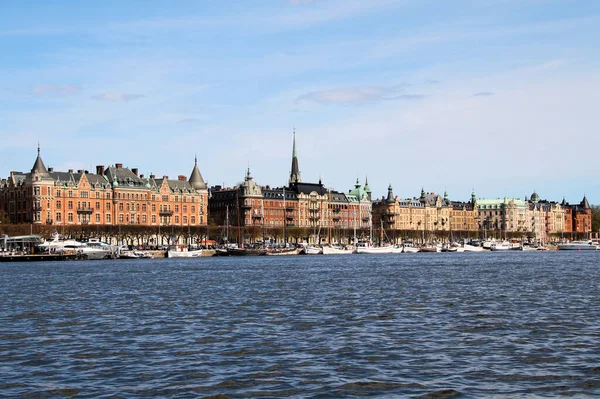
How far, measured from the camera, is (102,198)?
135000 mm

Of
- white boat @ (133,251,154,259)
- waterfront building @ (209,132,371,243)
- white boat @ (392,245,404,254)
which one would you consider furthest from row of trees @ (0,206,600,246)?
white boat @ (392,245,404,254)

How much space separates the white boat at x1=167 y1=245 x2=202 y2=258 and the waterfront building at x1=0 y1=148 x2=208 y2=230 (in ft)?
67.9

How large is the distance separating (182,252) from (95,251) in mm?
12411

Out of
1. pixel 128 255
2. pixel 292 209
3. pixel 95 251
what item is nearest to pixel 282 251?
pixel 128 255

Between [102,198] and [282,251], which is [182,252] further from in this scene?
[102,198]

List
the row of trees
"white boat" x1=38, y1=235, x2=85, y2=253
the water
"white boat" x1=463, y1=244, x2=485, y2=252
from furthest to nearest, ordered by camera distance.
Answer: "white boat" x1=463, y1=244, x2=485, y2=252, the row of trees, "white boat" x1=38, y1=235, x2=85, y2=253, the water

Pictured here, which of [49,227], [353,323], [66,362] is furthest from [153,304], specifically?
[49,227]

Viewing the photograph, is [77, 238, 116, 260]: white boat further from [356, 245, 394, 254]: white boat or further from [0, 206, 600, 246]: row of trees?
[356, 245, 394, 254]: white boat

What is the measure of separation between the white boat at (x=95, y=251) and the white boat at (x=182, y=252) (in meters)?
7.15

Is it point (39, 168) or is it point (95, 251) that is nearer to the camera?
point (95, 251)

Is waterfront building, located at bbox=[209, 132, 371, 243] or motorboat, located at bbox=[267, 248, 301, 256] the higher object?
waterfront building, located at bbox=[209, 132, 371, 243]

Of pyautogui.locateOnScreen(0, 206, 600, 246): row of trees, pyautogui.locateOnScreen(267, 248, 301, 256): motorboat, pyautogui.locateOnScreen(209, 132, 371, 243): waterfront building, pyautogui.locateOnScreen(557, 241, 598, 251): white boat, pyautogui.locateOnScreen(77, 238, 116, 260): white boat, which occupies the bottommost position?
pyautogui.locateOnScreen(557, 241, 598, 251): white boat

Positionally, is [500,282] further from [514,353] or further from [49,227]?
[49,227]

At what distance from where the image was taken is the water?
18.4m
